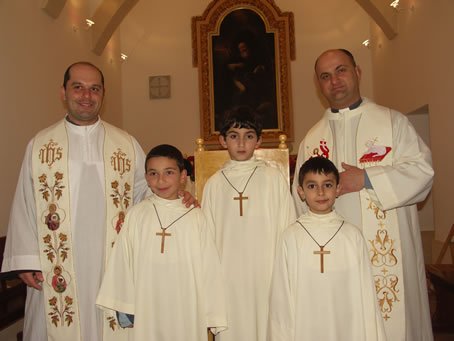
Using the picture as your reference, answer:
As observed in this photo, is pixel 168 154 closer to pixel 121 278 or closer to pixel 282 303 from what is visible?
pixel 121 278

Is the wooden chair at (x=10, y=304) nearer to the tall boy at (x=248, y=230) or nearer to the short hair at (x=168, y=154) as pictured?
the tall boy at (x=248, y=230)

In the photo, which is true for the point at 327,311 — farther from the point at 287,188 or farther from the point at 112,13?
the point at 112,13

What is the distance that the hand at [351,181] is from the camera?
2758 millimetres

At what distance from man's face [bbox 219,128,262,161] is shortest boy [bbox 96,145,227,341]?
49 centimetres

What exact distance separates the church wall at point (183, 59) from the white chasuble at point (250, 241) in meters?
6.31

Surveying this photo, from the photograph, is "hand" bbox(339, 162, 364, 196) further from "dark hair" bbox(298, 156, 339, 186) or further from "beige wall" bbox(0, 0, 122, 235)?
"beige wall" bbox(0, 0, 122, 235)

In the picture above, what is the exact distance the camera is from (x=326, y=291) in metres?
2.45

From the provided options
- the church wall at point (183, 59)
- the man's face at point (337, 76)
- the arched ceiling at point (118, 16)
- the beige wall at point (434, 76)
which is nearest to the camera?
the man's face at point (337, 76)

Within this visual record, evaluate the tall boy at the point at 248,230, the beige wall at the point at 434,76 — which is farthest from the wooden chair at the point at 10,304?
the beige wall at the point at 434,76

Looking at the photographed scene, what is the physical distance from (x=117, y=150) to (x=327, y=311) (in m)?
1.81

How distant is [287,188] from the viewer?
303 centimetres

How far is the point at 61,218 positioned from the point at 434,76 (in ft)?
17.9

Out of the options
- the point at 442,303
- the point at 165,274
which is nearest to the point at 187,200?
the point at 165,274

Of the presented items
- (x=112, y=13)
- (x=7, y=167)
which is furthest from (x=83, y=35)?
(x=7, y=167)
